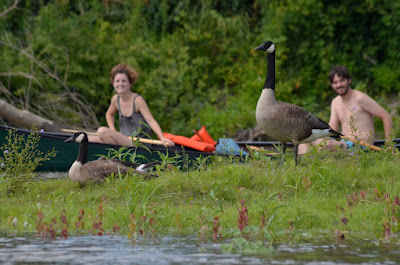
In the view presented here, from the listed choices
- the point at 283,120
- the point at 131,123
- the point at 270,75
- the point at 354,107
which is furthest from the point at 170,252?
the point at 131,123

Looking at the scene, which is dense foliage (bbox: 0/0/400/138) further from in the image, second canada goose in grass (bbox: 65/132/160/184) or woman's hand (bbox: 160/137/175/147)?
second canada goose in grass (bbox: 65/132/160/184)

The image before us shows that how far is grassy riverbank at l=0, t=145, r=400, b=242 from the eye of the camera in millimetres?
6438

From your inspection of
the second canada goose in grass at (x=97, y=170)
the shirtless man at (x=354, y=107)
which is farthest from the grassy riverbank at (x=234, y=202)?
the shirtless man at (x=354, y=107)

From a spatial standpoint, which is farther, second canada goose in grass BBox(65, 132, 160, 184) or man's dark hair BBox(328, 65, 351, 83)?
man's dark hair BBox(328, 65, 351, 83)

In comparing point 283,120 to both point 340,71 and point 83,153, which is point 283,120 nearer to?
point 340,71

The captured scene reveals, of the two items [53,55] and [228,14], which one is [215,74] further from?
[53,55]

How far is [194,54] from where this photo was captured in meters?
17.9

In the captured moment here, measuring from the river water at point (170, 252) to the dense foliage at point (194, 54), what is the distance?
30.5ft

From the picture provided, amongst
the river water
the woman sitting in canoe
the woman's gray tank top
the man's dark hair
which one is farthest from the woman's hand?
the river water

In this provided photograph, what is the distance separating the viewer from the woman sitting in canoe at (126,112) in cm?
1174

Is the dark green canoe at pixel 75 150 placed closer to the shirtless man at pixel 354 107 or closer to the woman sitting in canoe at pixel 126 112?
the woman sitting in canoe at pixel 126 112

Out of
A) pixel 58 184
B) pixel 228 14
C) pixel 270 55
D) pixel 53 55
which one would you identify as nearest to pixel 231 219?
pixel 58 184

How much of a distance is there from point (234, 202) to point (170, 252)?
2.21 metres

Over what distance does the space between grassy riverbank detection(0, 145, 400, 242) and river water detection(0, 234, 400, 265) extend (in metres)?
0.19
